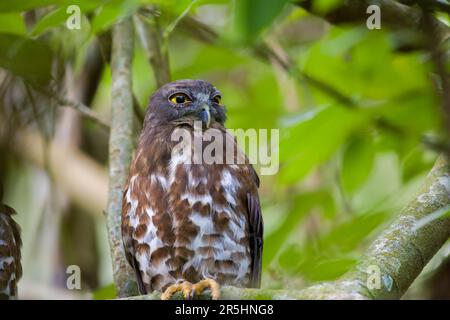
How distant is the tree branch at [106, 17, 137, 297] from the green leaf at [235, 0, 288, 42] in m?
2.19

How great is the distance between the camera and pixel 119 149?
373 cm

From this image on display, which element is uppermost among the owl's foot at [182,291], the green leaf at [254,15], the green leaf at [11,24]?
the green leaf at [11,24]

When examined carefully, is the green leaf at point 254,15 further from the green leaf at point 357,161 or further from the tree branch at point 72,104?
the green leaf at point 357,161

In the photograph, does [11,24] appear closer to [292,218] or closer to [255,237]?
[255,237]

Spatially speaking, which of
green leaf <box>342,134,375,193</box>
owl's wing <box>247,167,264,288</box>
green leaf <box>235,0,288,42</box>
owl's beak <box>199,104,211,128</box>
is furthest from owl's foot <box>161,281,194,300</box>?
green leaf <box>235,0,288,42</box>

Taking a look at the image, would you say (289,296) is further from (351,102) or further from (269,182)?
(269,182)

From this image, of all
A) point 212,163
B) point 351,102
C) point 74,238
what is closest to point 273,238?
point 212,163

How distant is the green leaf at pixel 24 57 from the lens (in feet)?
10.5

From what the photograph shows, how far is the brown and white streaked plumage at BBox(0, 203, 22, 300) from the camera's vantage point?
339 cm

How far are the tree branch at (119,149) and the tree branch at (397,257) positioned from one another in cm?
86

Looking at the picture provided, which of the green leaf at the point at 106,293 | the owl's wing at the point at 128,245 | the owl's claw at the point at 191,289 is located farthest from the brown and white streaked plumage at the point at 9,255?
the owl's claw at the point at 191,289

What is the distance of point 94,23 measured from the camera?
304cm

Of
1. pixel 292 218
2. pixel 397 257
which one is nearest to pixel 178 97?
pixel 292 218
